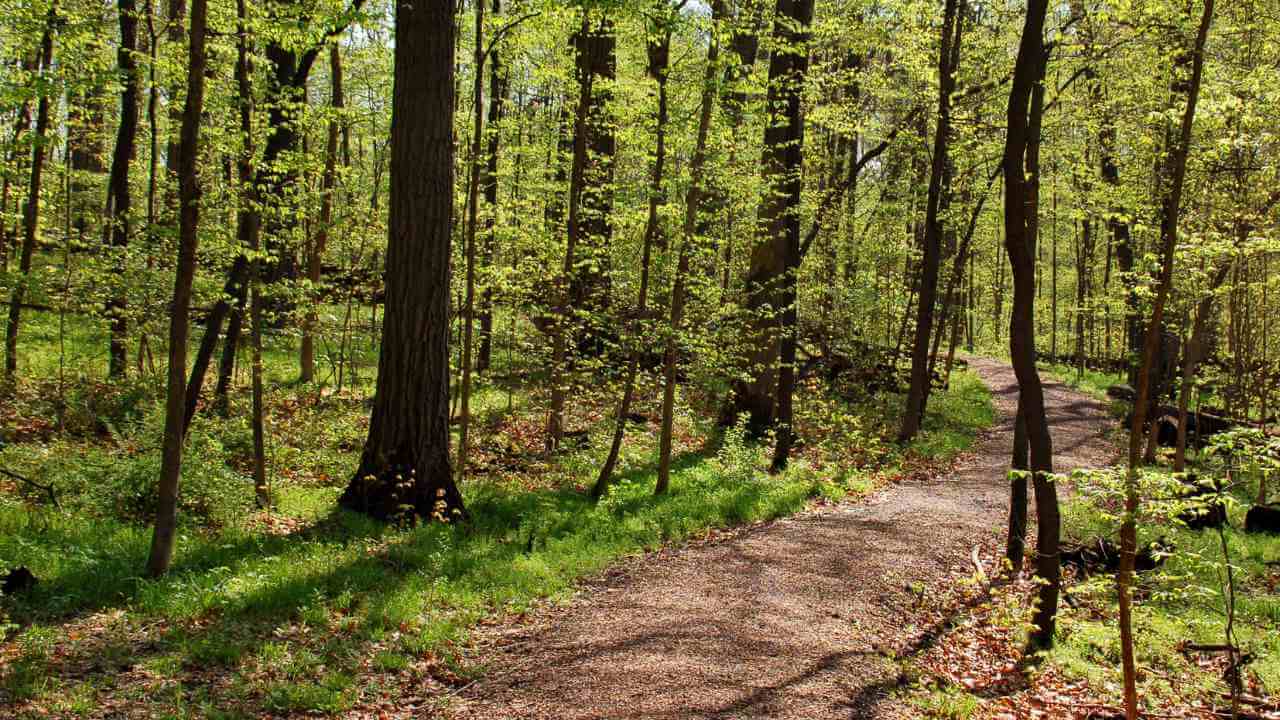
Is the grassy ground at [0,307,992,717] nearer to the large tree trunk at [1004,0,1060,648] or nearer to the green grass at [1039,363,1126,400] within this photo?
the large tree trunk at [1004,0,1060,648]

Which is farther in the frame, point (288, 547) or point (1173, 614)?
point (1173, 614)

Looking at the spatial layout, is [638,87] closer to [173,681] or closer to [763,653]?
[763,653]

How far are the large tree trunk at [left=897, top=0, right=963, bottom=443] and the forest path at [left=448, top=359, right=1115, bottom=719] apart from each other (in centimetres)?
458

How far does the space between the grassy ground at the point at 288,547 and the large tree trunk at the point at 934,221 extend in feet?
6.89

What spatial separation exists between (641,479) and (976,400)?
1364cm

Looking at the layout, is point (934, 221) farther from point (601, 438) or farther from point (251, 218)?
point (251, 218)

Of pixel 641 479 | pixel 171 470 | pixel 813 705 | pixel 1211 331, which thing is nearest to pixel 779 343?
pixel 641 479

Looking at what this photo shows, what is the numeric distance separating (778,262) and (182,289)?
9595 mm

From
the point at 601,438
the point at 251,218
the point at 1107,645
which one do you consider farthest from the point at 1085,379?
the point at 251,218

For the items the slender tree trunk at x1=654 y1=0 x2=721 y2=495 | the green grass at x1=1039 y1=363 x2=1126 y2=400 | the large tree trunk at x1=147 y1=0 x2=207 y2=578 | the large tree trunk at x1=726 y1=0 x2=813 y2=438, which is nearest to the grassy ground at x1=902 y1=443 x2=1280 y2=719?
the slender tree trunk at x1=654 y1=0 x2=721 y2=495

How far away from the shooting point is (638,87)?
9867mm

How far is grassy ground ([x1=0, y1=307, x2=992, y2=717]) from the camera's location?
15.5 ft

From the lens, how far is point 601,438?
480 inches

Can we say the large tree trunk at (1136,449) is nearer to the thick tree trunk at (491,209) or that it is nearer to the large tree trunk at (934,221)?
the thick tree trunk at (491,209)
